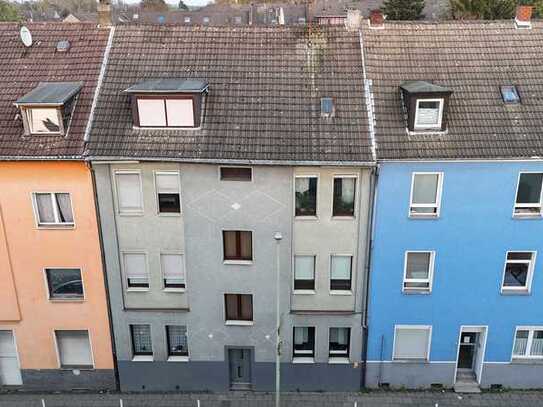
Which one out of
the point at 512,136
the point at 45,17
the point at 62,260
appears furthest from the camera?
the point at 45,17

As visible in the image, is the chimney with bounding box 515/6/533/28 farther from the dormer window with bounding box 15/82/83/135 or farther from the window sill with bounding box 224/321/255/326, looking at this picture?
the dormer window with bounding box 15/82/83/135

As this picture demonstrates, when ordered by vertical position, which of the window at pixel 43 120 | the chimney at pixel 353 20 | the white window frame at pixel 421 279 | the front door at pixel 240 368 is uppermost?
the chimney at pixel 353 20

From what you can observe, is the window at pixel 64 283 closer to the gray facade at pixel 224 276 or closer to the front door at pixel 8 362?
the gray facade at pixel 224 276

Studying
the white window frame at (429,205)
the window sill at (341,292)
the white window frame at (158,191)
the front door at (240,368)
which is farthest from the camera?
the front door at (240,368)

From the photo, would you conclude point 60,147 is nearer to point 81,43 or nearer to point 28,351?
point 81,43

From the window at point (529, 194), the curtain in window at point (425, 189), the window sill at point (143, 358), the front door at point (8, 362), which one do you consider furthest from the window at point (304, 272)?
the front door at point (8, 362)

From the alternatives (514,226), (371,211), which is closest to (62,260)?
(371,211)

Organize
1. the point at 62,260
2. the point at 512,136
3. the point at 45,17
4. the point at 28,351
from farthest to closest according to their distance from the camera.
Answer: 1. the point at 45,17
2. the point at 28,351
3. the point at 62,260
4. the point at 512,136
